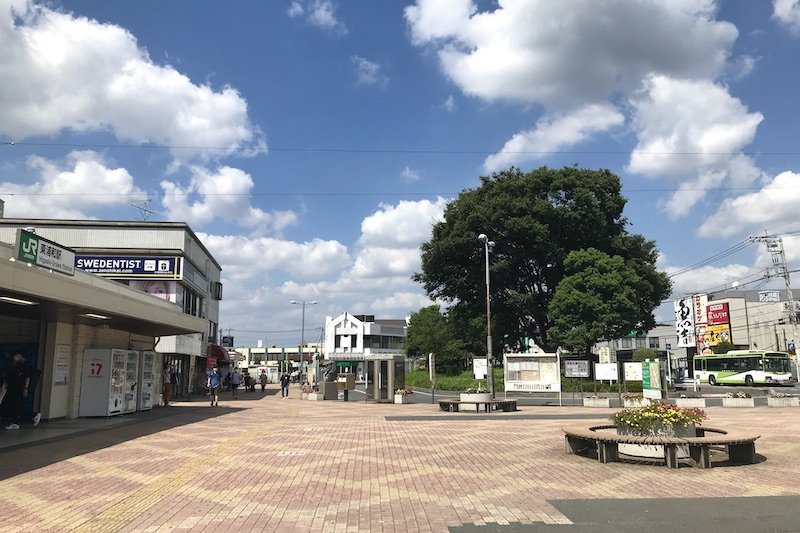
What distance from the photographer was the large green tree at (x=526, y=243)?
44.3m

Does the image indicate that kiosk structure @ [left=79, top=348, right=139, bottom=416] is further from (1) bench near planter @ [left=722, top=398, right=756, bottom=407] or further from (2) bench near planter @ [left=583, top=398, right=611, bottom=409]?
(1) bench near planter @ [left=722, top=398, right=756, bottom=407]

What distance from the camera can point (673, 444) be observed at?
969cm

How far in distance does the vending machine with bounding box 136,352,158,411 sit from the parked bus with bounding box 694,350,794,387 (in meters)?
44.4

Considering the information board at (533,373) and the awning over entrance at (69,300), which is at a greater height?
the awning over entrance at (69,300)

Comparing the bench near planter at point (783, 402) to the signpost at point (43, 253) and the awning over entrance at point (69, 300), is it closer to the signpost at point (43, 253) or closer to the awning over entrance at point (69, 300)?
the awning over entrance at point (69, 300)

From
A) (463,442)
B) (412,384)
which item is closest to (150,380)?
(463,442)

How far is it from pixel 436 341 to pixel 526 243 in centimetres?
2263

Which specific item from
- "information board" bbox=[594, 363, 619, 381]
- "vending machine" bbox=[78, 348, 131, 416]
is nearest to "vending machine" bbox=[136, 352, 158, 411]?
"vending machine" bbox=[78, 348, 131, 416]

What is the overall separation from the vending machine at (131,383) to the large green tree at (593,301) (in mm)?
27837

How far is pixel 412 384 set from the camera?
57.4 metres

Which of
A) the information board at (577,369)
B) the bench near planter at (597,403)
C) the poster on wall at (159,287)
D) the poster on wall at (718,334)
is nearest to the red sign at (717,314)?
the poster on wall at (718,334)

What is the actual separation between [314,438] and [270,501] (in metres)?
6.85

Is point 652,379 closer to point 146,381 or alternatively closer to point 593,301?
point 593,301

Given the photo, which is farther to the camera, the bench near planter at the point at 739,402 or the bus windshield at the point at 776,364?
the bus windshield at the point at 776,364
